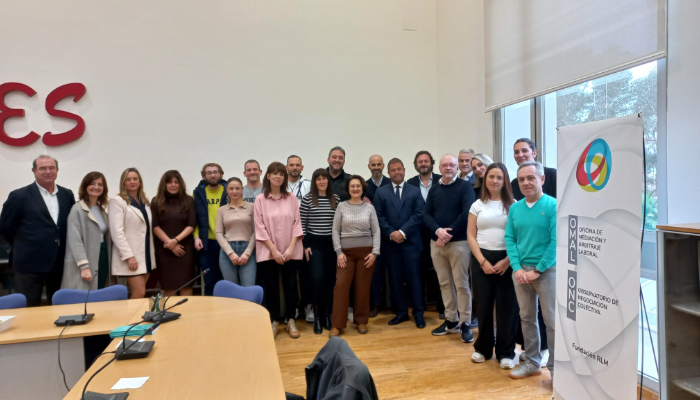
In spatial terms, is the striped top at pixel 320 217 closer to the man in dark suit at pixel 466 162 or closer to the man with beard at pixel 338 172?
the man with beard at pixel 338 172

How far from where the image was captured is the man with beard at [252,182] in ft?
14.3

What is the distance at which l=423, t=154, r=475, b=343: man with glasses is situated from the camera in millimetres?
3803

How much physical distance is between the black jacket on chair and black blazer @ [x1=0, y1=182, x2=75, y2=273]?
3.16 meters

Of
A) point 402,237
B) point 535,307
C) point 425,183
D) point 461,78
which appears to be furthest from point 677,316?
point 461,78

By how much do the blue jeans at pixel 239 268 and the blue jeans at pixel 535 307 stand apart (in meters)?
2.35

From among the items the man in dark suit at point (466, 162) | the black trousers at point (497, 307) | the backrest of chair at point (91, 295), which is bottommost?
the black trousers at point (497, 307)

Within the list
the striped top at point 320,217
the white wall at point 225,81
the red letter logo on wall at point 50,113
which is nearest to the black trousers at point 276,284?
the striped top at point 320,217

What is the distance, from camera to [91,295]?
2.98m

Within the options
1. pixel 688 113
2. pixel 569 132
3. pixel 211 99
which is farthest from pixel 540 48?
pixel 211 99

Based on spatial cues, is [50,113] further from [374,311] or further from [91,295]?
[374,311]

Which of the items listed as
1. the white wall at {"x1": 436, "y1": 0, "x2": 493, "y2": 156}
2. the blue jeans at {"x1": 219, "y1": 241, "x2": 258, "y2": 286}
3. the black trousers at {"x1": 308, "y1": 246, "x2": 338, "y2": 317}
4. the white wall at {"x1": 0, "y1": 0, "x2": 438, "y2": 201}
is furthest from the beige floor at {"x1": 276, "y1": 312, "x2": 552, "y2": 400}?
the white wall at {"x1": 0, "y1": 0, "x2": 438, "y2": 201}

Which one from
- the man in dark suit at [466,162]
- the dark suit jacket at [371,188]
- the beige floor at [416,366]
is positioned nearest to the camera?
the beige floor at [416,366]

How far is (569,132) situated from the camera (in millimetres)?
2434

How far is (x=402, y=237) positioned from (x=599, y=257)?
213 centimetres
